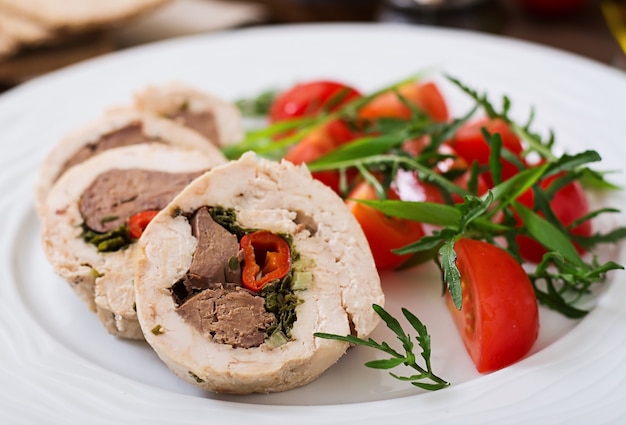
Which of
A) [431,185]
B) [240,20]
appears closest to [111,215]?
[431,185]

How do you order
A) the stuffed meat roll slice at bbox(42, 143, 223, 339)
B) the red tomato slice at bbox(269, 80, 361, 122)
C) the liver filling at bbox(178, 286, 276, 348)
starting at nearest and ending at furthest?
the liver filling at bbox(178, 286, 276, 348), the stuffed meat roll slice at bbox(42, 143, 223, 339), the red tomato slice at bbox(269, 80, 361, 122)

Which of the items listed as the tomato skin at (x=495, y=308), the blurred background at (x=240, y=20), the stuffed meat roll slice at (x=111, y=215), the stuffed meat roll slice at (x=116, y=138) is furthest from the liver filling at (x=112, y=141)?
the blurred background at (x=240, y=20)

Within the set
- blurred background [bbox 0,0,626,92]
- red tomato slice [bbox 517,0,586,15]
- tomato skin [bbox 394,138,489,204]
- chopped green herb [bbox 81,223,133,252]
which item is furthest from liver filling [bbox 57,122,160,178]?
red tomato slice [bbox 517,0,586,15]

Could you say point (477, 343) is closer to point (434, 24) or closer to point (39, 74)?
point (434, 24)

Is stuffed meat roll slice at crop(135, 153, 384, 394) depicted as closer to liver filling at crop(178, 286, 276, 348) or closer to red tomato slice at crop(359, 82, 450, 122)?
liver filling at crop(178, 286, 276, 348)

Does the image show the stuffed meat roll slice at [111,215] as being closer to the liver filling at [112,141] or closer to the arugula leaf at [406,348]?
the liver filling at [112,141]

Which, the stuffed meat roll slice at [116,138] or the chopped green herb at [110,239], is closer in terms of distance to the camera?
the chopped green herb at [110,239]

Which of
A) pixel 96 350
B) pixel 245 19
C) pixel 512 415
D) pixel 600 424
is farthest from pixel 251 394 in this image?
pixel 245 19
